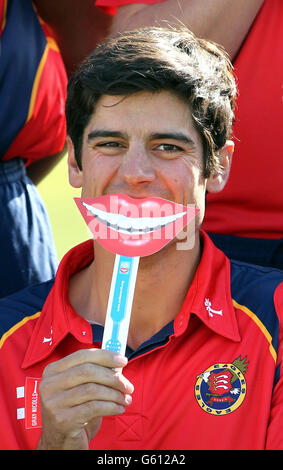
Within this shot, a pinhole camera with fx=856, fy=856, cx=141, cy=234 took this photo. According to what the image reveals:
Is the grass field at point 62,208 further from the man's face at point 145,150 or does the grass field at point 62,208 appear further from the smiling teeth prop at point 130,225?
the smiling teeth prop at point 130,225

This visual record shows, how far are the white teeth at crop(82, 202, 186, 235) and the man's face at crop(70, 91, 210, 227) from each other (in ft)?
0.25

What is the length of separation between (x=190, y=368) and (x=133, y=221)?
41 cm

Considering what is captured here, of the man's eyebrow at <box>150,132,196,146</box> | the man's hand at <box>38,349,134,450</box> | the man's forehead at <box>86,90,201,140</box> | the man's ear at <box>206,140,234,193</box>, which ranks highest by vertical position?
the man's forehead at <box>86,90,201,140</box>

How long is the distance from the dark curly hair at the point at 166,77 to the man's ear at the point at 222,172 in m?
0.02

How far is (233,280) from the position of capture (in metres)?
2.48

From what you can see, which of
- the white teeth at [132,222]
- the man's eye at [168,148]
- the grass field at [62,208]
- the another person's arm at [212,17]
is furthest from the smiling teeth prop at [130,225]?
the grass field at [62,208]

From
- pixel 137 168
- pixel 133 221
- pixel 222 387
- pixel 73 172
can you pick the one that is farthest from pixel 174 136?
pixel 222 387

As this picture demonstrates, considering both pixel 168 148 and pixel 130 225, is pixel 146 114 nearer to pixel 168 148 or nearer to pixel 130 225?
pixel 168 148

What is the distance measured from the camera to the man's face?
90.2 inches

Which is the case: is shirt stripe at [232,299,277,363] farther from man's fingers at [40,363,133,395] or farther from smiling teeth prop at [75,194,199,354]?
man's fingers at [40,363,133,395]

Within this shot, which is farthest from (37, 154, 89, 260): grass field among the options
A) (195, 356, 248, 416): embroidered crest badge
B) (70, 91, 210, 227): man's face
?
(195, 356, 248, 416): embroidered crest badge

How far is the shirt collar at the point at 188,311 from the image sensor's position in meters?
2.29

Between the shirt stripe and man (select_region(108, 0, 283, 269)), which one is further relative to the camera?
man (select_region(108, 0, 283, 269))

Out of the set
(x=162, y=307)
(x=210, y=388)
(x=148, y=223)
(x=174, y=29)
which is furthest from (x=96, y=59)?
(x=210, y=388)
